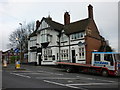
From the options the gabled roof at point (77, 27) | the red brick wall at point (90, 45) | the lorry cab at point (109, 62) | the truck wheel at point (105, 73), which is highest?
the gabled roof at point (77, 27)

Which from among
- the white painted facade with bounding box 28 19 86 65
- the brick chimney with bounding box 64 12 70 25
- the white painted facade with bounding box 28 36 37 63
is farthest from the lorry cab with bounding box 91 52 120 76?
the white painted facade with bounding box 28 36 37 63

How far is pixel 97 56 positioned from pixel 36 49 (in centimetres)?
2113

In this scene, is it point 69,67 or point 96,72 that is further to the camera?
point 69,67

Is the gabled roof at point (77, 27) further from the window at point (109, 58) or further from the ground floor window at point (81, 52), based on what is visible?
the window at point (109, 58)

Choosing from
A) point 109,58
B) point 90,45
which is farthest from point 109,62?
point 90,45

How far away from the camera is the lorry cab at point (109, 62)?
19234 millimetres

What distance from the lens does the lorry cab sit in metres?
19.2

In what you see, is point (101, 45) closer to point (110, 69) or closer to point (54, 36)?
point (54, 36)

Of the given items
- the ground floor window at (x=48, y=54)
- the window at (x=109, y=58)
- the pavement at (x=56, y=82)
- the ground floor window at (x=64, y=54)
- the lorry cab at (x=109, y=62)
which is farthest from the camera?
the ground floor window at (x=48, y=54)

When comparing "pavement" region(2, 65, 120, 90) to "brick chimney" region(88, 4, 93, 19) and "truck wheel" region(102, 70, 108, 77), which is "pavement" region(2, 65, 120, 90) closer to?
"truck wheel" region(102, 70, 108, 77)

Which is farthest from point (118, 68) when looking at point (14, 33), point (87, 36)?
point (14, 33)

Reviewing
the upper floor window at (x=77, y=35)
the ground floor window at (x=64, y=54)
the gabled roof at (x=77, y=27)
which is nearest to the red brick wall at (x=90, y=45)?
the upper floor window at (x=77, y=35)

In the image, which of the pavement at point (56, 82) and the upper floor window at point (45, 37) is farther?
the upper floor window at point (45, 37)

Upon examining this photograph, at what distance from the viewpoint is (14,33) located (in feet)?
191
